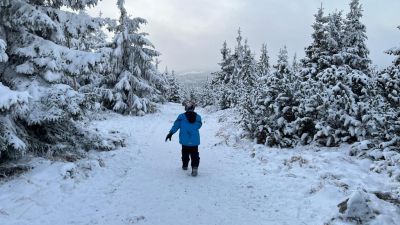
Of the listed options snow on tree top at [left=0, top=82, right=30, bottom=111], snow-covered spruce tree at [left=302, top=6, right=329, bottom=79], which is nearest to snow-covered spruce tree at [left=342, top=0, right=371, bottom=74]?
snow-covered spruce tree at [left=302, top=6, right=329, bottom=79]

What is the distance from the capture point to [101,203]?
280 inches

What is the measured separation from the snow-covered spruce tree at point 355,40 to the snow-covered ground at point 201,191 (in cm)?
1314

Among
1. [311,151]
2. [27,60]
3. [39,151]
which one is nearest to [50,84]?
[27,60]

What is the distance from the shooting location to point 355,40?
23.6 metres

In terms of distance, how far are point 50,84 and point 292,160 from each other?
22.0ft

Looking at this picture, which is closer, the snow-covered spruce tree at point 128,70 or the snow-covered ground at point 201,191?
the snow-covered ground at point 201,191

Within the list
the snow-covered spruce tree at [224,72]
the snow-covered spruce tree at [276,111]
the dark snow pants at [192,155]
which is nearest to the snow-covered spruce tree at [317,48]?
the snow-covered spruce tree at [276,111]

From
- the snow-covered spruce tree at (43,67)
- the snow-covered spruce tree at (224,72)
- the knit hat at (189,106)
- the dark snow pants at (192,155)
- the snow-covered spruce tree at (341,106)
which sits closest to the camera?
the snow-covered spruce tree at (43,67)

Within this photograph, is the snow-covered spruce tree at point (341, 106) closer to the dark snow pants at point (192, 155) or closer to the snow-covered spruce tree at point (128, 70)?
the dark snow pants at point (192, 155)

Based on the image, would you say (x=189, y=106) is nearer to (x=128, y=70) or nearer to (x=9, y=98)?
(x=9, y=98)

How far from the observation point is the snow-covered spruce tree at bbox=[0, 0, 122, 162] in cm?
891

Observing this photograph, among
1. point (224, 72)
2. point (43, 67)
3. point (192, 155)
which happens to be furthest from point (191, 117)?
point (224, 72)

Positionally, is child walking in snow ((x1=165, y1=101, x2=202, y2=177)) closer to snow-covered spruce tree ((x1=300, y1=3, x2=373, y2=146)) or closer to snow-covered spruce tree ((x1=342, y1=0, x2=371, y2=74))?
snow-covered spruce tree ((x1=300, y1=3, x2=373, y2=146))

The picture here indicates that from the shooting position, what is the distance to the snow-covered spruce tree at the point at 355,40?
22422 millimetres
